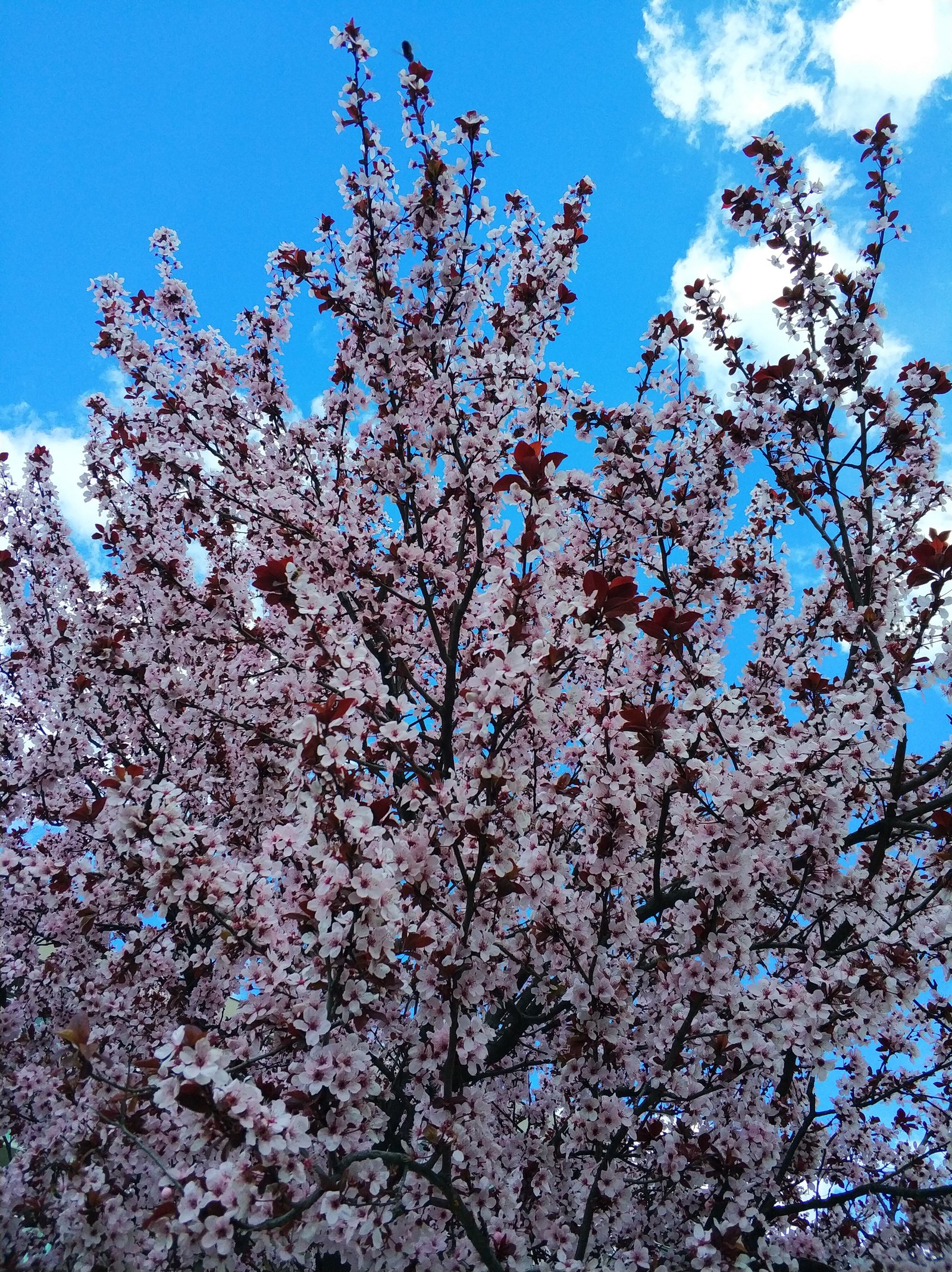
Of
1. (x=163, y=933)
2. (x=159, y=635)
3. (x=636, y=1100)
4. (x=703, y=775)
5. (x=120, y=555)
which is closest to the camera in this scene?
(x=703, y=775)

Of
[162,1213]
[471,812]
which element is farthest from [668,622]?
[162,1213]

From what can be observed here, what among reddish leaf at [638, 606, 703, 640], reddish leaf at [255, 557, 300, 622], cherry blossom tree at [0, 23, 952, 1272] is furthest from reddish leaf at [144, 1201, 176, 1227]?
reddish leaf at [638, 606, 703, 640]

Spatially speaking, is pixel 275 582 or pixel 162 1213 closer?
pixel 162 1213

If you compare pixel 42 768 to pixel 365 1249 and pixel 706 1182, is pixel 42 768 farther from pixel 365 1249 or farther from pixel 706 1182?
pixel 706 1182

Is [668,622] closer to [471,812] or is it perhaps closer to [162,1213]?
[471,812]

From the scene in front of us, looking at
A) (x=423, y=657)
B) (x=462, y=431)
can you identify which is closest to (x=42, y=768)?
(x=423, y=657)

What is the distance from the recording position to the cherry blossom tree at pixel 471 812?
3449 mm

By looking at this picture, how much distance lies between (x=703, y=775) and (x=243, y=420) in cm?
625

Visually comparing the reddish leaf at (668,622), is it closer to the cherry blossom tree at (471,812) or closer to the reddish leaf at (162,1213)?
the cherry blossom tree at (471,812)

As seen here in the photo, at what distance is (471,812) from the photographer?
11.0ft

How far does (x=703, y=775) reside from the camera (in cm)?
364

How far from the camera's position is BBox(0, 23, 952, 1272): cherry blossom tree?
3.45m

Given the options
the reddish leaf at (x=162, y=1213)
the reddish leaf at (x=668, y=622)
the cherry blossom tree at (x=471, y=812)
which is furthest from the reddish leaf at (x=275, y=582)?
the reddish leaf at (x=162, y=1213)

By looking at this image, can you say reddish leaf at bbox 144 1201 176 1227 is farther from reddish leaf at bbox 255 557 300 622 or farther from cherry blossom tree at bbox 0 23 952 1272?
reddish leaf at bbox 255 557 300 622
